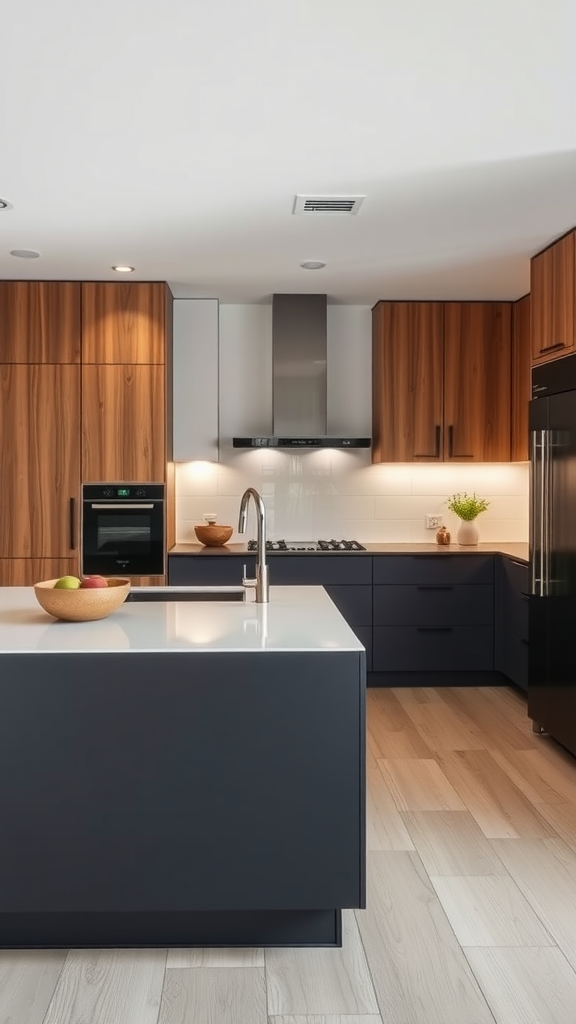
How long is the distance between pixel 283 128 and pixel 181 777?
2.05m

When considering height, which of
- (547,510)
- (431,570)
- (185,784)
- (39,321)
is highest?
(39,321)

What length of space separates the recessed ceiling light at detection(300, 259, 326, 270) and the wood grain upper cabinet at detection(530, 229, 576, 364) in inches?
43.3

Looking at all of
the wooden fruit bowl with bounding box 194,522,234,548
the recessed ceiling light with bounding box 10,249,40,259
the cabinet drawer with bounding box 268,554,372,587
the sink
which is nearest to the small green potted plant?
the cabinet drawer with bounding box 268,554,372,587

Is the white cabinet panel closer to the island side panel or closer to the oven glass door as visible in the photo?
the oven glass door

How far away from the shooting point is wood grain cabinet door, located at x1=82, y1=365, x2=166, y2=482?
4.80 m

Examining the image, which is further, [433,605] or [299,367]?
[299,367]

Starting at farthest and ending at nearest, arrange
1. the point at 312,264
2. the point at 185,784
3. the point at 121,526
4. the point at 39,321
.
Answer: the point at 121,526
the point at 39,321
the point at 312,264
the point at 185,784

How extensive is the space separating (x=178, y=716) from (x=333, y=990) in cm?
80

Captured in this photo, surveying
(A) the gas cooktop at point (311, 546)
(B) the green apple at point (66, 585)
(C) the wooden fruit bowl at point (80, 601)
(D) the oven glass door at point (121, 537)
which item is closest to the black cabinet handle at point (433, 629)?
(A) the gas cooktop at point (311, 546)

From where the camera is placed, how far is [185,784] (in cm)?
225

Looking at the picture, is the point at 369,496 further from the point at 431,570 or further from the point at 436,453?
the point at 431,570

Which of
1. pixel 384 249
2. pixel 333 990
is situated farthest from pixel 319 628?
pixel 384 249

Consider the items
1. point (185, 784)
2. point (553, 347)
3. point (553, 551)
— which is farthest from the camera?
point (553, 347)

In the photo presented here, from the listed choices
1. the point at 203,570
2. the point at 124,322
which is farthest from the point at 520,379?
the point at 124,322
